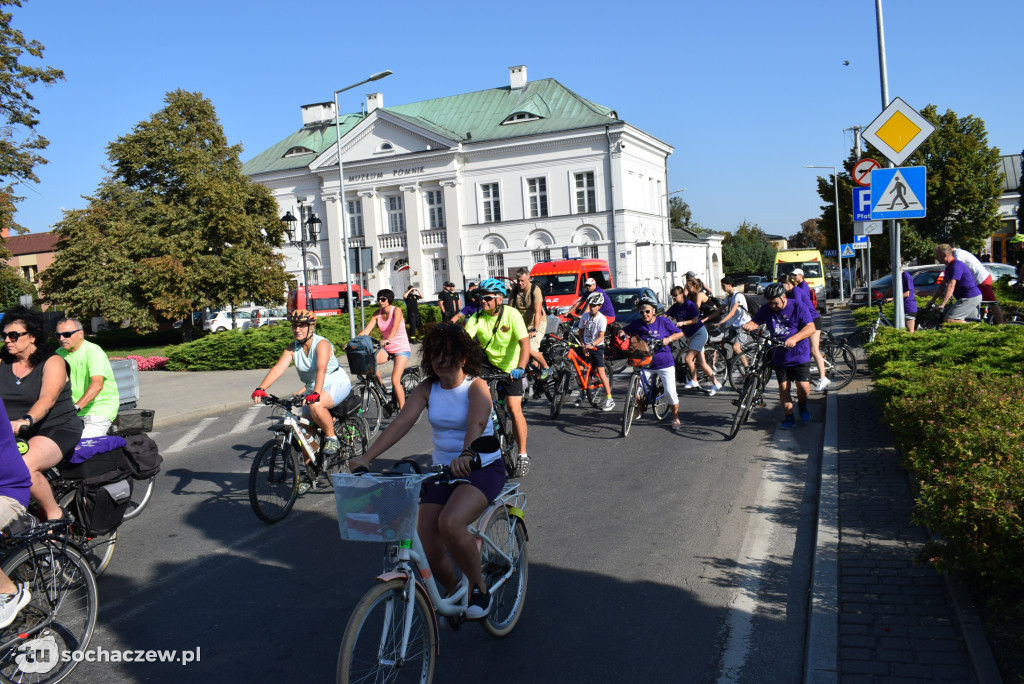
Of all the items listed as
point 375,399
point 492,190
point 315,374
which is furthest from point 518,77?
point 315,374

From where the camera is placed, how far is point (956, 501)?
4.30 metres

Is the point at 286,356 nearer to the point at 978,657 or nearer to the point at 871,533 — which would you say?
the point at 871,533

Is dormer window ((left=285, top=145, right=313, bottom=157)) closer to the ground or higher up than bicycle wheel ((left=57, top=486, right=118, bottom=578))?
higher up

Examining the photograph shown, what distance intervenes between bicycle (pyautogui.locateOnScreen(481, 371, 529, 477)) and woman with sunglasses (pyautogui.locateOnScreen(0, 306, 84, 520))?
3.55 meters

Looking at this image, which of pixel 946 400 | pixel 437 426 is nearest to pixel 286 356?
pixel 437 426

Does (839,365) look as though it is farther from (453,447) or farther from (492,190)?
(492,190)

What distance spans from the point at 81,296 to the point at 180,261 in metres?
3.93

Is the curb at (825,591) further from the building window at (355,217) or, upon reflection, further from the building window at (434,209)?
the building window at (355,217)

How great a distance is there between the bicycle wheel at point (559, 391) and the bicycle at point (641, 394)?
44.8 inches

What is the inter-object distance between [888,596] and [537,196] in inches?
1960

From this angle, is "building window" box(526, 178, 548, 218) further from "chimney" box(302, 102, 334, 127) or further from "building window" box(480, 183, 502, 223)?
"chimney" box(302, 102, 334, 127)

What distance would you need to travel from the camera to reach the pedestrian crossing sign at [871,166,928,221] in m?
10.5

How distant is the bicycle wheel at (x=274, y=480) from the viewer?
671cm

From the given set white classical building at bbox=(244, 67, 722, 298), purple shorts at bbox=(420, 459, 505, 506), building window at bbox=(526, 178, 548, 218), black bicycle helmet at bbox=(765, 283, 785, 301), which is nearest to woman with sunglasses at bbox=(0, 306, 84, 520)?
purple shorts at bbox=(420, 459, 505, 506)
